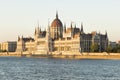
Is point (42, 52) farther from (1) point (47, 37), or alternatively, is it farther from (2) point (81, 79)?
(2) point (81, 79)

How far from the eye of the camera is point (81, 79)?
4866 centimetres

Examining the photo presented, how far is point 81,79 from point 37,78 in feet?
16.1

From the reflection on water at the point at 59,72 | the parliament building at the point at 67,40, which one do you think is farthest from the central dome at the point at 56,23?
the reflection on water at the point at 59,72

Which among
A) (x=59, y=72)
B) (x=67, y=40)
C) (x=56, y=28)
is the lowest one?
(x=59, y=72)

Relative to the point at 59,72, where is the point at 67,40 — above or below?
above

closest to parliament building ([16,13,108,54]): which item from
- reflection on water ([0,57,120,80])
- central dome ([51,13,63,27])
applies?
central dome ([51,13,63,27])

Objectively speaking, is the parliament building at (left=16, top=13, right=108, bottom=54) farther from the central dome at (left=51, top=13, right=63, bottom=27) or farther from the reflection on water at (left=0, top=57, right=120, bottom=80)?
the reflection on water at (left=0, top=57, right=120, bottom=80)

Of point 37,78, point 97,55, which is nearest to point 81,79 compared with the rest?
point 37,78

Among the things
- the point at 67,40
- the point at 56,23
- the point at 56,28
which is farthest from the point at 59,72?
the point at 56,23

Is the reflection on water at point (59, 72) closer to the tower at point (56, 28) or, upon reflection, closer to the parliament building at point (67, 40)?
the parliament building at point (67, 40)

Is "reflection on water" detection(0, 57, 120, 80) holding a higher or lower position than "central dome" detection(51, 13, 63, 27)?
lower

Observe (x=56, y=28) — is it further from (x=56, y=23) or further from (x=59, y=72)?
(x=59, y=72)

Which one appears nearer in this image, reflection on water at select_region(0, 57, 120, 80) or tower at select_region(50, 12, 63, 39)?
reflection on water at select_region(0, 57, 120, 80)

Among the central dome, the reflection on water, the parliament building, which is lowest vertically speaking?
the reflection on water
